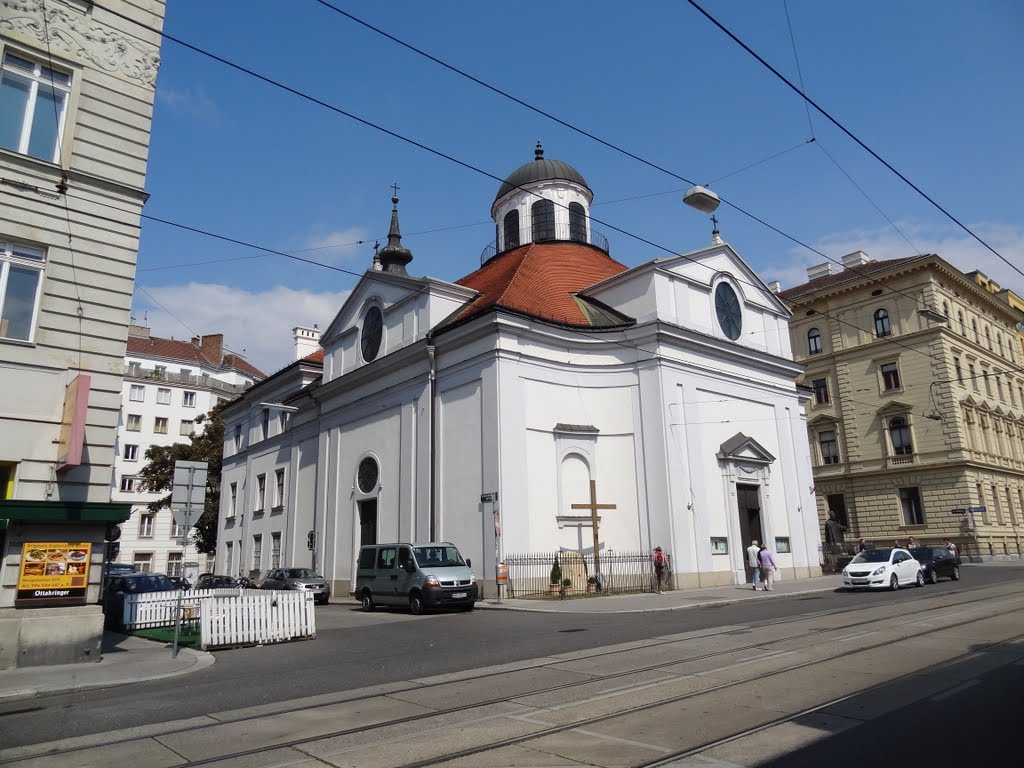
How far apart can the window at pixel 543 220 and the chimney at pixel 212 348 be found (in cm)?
4356

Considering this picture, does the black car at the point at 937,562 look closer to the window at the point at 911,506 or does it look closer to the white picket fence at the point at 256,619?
the window at the point at 911,506

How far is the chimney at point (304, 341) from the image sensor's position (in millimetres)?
44406

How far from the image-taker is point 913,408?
4303 cm

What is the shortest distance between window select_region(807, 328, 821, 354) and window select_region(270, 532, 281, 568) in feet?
120

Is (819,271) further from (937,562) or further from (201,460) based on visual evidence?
(201,460)

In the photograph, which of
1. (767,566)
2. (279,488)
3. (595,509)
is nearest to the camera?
(767,566)

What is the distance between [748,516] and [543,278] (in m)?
12.5

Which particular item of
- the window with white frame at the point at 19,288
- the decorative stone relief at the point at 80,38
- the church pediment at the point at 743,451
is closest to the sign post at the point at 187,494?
the window with white frame at the point at 19,288

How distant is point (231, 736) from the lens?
6699 millimetres

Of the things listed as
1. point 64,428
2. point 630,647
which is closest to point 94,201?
point 64,428

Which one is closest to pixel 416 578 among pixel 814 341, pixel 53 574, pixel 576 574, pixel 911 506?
pixel 576 574

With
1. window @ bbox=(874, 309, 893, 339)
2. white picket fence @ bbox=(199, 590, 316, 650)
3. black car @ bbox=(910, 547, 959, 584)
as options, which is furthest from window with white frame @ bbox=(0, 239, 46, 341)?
window @ bbox=(874, 309, 893, 339)

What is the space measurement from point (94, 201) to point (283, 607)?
8641 millimetres

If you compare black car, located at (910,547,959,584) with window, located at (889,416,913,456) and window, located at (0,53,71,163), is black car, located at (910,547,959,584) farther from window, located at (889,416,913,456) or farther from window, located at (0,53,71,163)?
window, located at (0,53,71,163)
